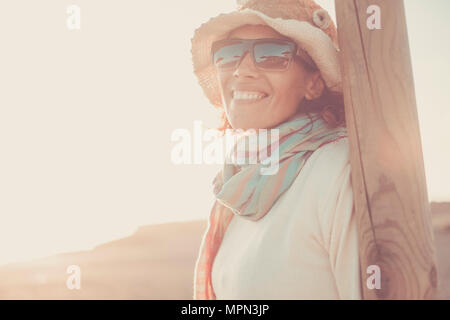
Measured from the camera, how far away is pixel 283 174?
6.49ft

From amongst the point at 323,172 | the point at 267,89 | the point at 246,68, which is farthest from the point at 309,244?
the point at 246,68

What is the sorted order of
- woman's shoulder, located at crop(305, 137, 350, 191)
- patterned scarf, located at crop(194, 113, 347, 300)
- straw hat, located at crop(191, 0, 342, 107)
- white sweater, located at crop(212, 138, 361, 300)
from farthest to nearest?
straw hat, located at crop(191, 0, 342, 107) < patterned scarf, located at crop(194, 113, 347, 300) < woman's shoulder, located at crop(305, 137, 350, 191) < white sweater, located at crop(212, 138, 361, 300)

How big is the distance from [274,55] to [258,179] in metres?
0.57

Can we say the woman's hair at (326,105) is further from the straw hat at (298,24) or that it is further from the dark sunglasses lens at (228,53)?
the dark sunglasses lens at (228,53)

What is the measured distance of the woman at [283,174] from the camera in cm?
180

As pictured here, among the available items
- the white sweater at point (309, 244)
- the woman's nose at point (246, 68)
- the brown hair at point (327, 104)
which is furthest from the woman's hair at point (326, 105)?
the white sweater at point (309, 244)

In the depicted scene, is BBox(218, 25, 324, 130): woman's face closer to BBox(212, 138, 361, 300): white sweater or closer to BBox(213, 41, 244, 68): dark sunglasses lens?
BBox(213, 41, 244, 68): dark sunglasses lens

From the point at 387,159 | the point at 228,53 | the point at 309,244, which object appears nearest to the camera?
the point at 387,159

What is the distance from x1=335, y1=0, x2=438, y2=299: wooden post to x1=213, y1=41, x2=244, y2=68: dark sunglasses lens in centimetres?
67

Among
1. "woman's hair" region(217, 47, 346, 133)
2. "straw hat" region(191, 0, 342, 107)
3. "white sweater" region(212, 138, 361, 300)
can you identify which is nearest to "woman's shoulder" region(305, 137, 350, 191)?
"white sweater" region(212, 138, 361, 300)

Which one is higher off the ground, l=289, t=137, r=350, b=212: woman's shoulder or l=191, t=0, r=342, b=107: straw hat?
l=191, t=0, r=342, b=107: straw hat

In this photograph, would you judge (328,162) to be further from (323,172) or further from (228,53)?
(228,53)

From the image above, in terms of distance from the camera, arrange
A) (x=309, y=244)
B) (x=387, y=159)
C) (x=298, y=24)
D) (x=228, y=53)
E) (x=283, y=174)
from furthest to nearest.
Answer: (x=228, y=53), (x=298, y=24), (x=283, y=174), (x=309, y=244), (x=387, y=159)

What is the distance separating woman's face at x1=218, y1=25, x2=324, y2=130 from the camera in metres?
2.25
